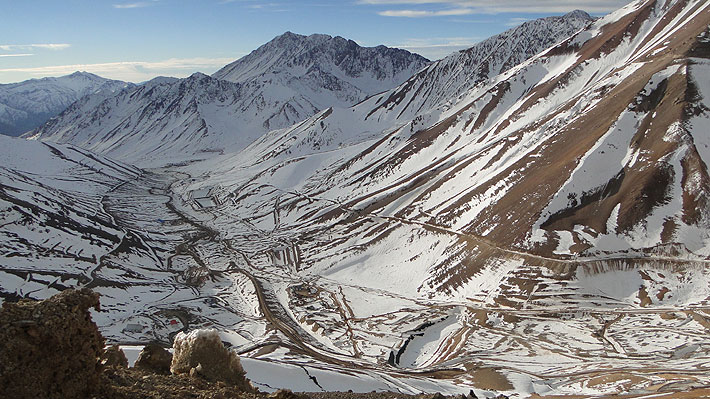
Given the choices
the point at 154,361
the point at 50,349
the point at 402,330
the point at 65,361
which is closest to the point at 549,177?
the point at 402,330

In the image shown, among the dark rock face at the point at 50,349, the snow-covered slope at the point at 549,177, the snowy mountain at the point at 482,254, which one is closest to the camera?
the dark rock face at the point at 50,349

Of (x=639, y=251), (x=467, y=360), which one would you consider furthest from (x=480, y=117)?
(x=467, y=360)

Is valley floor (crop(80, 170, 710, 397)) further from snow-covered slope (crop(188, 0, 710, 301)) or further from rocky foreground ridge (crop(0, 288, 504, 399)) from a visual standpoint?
rocky foreground ridge (crop(0, 288, 504, 399))

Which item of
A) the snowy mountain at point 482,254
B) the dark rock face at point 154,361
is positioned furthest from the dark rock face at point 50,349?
the snowy mountain at point 482,254

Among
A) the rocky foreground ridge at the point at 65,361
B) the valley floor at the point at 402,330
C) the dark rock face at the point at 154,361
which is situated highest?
the rocky foreground ridge at the point at 65,361

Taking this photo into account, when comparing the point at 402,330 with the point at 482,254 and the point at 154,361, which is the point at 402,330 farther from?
the point at 154,361

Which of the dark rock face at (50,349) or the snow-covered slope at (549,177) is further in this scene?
the snow-covered slope at (549,177)

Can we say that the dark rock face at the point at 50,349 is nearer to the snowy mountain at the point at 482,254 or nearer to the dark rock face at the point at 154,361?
the dark rock face at the point at 154,361
